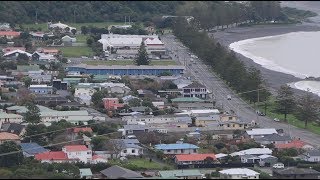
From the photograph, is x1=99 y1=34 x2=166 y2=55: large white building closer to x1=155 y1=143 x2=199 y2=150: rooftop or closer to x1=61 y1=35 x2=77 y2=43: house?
x1=61 y1=35 x2=77 y2=43: house

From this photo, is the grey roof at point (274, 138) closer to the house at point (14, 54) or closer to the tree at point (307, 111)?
the tree at point (307, 111)

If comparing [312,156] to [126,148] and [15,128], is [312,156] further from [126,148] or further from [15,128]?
[15,128]

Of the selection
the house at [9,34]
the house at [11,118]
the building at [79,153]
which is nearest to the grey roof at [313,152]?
the building at [79,153]

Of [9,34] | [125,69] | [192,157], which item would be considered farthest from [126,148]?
[9,34]

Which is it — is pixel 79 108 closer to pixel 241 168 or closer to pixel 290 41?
pixel 241 168

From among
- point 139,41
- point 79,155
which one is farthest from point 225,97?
point 139,41
